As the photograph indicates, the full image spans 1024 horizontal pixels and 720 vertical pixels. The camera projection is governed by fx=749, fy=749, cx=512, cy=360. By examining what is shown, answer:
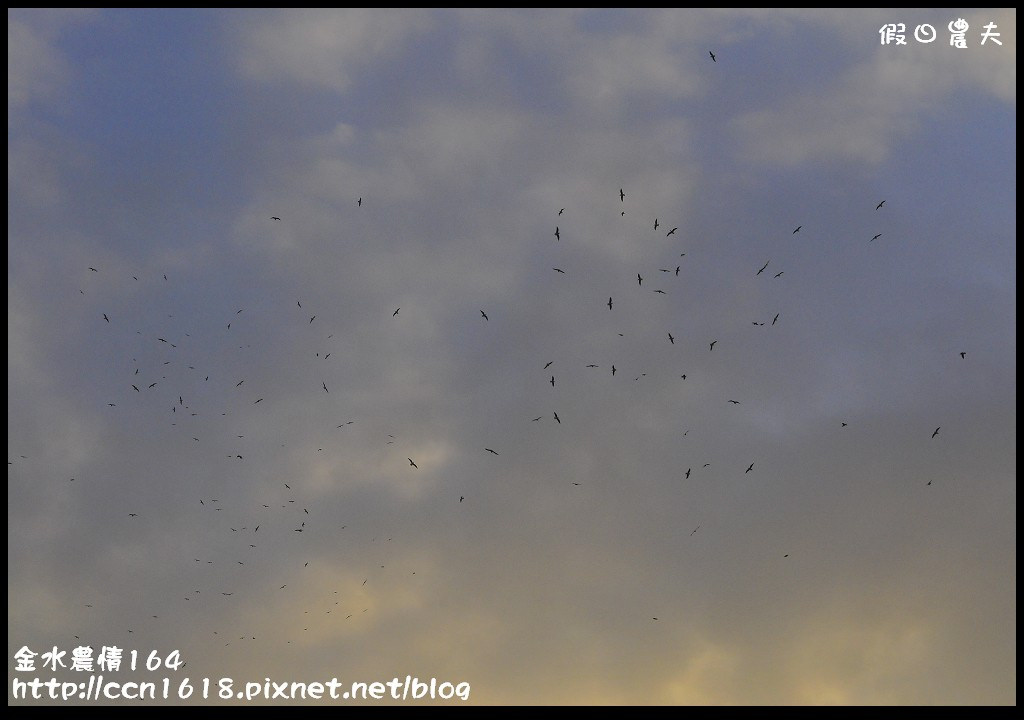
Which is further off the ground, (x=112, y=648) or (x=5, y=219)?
(x=5, y=219)

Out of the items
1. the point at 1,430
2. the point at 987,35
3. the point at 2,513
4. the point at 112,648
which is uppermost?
the point at 987,35

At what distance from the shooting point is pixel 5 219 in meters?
46.8

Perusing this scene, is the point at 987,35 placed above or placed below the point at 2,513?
above
